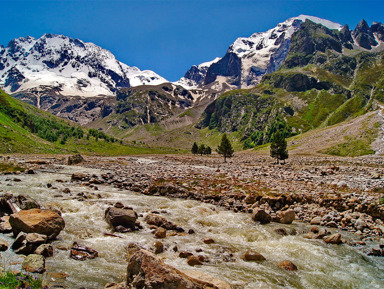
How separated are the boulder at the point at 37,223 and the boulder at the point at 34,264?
9.95ft

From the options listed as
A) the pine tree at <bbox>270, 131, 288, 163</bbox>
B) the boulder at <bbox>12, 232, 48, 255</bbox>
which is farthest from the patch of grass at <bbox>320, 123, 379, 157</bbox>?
the boulder at <bbox>12, 232, 48, 255</bbox>

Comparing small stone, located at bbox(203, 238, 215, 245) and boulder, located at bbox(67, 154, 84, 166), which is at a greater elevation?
boulder, located at bbox(67, 154, 84, 166)

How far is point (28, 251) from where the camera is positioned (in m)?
11.7

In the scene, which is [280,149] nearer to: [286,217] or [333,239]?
[286,217]

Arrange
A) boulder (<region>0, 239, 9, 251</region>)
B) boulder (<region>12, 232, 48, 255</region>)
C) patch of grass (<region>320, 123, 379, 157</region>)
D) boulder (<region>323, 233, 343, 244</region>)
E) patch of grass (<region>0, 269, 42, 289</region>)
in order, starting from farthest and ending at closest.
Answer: patch of grass (<region>320, 123, 379, 157</region>)
boulder (<region>323, 233, 343, 244</region>)
boulder (<region>0, 239, 9, 251</region>)
boulder (<region>12, 232, 48, 255</region>)
patch of grass (<region>0, 269, 42, 289</region>)

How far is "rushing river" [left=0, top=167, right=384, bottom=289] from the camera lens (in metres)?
11.4

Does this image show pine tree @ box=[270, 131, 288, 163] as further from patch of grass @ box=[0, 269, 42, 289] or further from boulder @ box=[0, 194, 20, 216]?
patch of grass @ box=[0, 269, 42, 289]

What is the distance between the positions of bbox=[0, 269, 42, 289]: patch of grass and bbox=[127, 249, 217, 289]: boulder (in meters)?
3.40

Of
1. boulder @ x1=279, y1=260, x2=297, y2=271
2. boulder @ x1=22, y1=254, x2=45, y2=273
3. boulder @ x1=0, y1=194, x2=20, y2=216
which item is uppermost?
boulder @ x1=0, y1=194, x2=20, y2=216

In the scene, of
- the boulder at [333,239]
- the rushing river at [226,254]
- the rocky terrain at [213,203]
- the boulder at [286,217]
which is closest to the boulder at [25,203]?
the rocky terrain at [213,203]

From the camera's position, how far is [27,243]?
1184 cm

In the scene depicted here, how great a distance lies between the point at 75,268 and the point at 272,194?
70.1 feet

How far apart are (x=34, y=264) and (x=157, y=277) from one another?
6124 millimetres

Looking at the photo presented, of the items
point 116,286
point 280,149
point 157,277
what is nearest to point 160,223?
point 116,286
